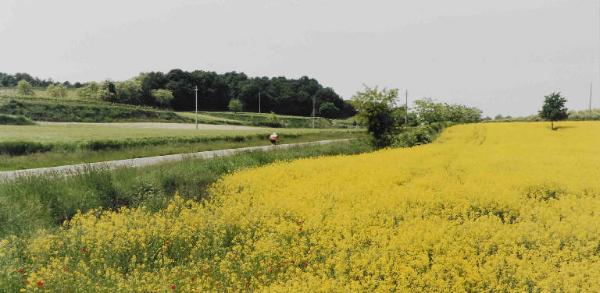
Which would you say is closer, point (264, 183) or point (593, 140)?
point (264, 183)

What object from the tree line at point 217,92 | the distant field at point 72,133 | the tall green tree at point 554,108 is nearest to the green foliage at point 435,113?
the tall green tree at point 554,108

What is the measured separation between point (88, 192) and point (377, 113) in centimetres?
2000

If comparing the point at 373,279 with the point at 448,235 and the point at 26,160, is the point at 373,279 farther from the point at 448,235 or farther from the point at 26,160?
the point at 26,160

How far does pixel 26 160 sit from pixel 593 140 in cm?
3281

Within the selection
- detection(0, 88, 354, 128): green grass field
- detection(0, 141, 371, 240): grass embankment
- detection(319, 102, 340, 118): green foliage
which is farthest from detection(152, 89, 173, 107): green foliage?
detection(0, 141, 371, 240): grass embankment

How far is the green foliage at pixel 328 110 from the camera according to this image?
118938 mm

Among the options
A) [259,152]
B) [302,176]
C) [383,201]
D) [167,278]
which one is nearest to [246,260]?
[167,278]

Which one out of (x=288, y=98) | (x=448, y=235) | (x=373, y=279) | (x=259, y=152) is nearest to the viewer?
(x=373, y=279)

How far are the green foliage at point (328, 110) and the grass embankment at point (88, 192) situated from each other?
106330 millimetres

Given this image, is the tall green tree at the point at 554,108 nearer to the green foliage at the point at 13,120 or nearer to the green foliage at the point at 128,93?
the green foliage at the point at 13,120

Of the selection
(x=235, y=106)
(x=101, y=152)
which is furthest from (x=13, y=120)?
(x=235, y=106)

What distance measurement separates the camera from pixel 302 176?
12.7 meters

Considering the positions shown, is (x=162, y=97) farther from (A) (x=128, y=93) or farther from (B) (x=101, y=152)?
(B) (x=101, y=152)

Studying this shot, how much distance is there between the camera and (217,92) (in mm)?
109562
